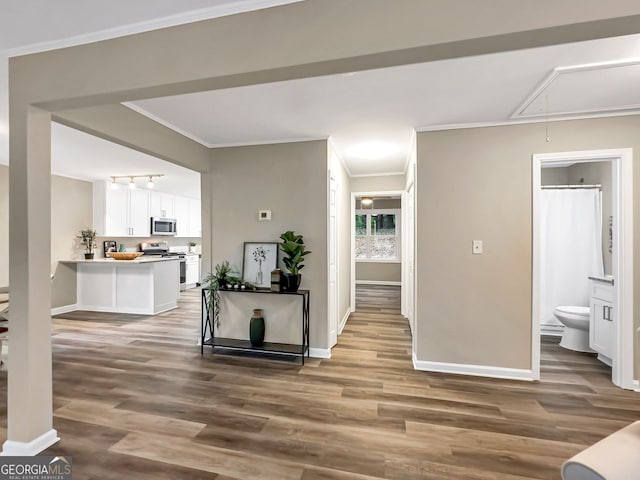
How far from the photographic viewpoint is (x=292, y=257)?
3.43m

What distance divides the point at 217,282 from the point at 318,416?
195 cm

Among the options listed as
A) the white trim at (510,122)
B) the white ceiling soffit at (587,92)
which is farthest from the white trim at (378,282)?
the white ceiling soffit at (587,92)

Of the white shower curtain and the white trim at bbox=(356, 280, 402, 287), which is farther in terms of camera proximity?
the white trim at bbox=(356, 280, 402, 287)

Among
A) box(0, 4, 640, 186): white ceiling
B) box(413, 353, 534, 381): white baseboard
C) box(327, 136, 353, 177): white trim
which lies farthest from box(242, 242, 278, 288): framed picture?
box(413, 353, 534, 381): white baseboard

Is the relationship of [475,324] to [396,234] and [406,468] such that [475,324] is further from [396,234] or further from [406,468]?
[396,234]

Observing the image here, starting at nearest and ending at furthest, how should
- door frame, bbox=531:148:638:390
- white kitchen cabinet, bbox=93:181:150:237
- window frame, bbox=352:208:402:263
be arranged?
door frame, bbox=531:148:638:390 < white kitchen cabinet, bbox=93:181:150:237 < window frame, bbox=352:208:402:263

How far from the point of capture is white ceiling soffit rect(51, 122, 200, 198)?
3.61 metres

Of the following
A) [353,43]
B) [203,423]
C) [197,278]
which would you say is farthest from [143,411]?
[197,278]

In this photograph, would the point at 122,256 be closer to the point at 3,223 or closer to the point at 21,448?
the point at 3,223

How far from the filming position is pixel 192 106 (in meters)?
2.72

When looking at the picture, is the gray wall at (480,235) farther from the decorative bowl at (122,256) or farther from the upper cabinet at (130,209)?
the upper cabinet at (130,209)

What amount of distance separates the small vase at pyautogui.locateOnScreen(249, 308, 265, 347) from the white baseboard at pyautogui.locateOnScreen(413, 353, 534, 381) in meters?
1.73

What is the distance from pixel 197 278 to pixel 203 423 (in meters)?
7.14

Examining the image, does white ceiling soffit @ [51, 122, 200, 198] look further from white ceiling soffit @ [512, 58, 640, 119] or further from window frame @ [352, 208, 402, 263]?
window frame @ [352, 208, 402, 263]
